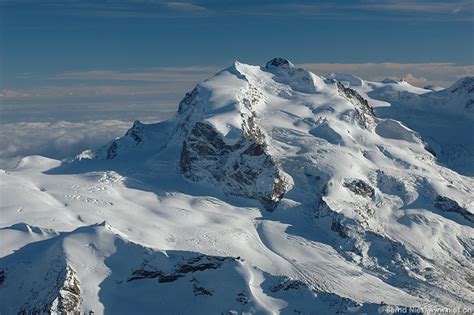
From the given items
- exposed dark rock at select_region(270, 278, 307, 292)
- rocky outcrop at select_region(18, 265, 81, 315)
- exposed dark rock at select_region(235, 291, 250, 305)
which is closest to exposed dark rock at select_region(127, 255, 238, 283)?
exposed dark rock at select_region(235, 291, 250, 305)

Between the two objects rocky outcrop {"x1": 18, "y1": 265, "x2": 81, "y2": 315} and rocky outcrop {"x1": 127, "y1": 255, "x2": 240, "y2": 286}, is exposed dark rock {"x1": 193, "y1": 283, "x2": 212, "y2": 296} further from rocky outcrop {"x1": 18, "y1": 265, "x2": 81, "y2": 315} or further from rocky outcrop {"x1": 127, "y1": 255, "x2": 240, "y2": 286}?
rocky outcrop {"x1": 18, "y1": 265, "x2": 81, "y2": 315}

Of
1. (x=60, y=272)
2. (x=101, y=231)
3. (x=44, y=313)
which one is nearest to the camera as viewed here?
(x=44, y=313)

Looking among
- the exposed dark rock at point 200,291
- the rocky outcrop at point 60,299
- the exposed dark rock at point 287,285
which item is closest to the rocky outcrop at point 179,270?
the exposed dark rock at point 200,291

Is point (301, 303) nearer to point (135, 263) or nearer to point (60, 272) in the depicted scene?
point (135, 263)

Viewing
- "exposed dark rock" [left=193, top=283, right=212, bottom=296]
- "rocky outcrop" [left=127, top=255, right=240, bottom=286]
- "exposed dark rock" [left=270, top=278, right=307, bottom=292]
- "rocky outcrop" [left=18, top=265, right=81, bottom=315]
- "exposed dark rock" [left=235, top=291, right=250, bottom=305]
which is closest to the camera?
"rocky outcrop" [left=18, top=265, right=81, bottom=315]

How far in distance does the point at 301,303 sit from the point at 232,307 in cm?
1839

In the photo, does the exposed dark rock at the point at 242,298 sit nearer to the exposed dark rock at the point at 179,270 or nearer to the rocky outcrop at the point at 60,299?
the exposed dark rock at the point at 179,270

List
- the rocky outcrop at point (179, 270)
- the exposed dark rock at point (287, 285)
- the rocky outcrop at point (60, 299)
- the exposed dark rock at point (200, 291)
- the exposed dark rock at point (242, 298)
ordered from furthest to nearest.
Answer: the rocky outcrop at point (179, 270), the exposed dark rock at point (287, 285), the exposed dark rock at point (200, 291), the exposed dark rock at point (242, 298), the rocky outcrop at point (60, 299)

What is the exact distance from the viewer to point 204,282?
17412cm

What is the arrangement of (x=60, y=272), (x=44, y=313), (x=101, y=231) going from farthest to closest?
(x=101, y=231), (x=60, y=272), (x=44, y=313)

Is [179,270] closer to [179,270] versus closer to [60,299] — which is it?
[179,270]

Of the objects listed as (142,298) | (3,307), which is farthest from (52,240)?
(142,298)

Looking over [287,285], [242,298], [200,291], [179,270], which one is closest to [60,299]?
[179,270]

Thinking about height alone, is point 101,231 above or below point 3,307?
above
